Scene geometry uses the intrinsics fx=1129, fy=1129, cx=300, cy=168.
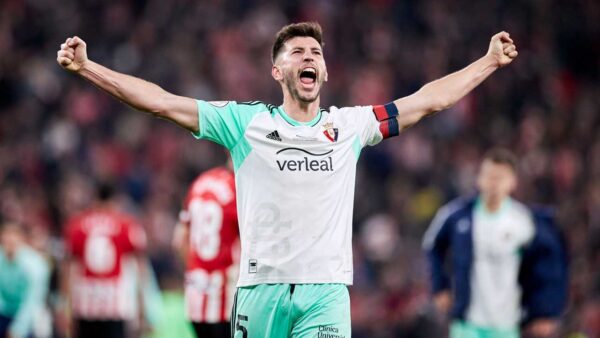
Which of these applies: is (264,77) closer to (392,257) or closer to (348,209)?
(392,257)

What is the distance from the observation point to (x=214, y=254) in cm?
852

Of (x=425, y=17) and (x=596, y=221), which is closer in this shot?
(x=596, y=221)

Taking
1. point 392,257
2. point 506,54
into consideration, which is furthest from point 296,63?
point 392,257

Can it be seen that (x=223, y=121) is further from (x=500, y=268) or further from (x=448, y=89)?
(x=500, y=268)

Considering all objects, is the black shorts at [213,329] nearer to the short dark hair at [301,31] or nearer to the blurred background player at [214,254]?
the blurred background player at [214,254]

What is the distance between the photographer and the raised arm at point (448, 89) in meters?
6.04

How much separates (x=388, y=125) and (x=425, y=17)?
1383 centimetres

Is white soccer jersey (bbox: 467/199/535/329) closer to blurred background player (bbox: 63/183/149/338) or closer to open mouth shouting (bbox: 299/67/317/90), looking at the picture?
blurred background player (bbox: 63/183/149/338)

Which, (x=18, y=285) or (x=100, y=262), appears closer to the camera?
(x=100, y=262)

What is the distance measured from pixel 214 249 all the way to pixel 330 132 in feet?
9.46

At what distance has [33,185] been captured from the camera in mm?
16469

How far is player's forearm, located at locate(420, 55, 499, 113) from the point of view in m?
6.08

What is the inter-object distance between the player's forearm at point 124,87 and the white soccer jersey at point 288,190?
269 mm

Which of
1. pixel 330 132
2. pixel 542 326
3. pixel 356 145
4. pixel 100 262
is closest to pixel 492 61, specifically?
pixel 356 145
